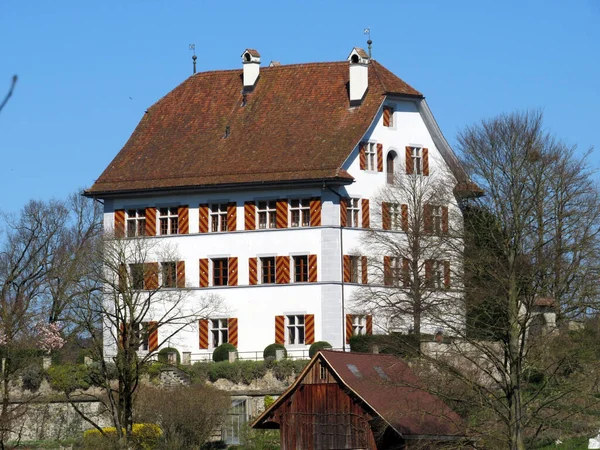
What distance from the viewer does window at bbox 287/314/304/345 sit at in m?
67.0

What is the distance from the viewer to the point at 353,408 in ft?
175

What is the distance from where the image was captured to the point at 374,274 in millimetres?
67812

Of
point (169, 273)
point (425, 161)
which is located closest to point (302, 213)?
point (169, 273)

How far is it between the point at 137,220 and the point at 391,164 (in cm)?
1161

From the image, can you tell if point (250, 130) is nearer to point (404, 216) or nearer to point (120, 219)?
point (120, 219)

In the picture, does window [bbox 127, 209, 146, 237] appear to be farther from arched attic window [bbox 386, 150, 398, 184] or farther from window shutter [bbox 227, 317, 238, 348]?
arched attic window [bbox 386, 150, 398, 184]

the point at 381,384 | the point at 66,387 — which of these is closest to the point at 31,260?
the point at 66,387

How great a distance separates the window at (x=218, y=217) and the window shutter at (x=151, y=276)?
123 inches

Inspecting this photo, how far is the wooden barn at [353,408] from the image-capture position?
1956 inches

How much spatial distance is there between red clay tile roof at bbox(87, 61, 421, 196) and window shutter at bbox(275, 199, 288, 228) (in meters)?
1.14

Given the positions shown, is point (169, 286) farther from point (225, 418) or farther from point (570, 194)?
point (570, 194)

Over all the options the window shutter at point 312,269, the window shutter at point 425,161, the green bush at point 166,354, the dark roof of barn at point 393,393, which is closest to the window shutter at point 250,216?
the window shutter at point 312,269

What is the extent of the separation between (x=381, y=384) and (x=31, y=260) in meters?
34.7

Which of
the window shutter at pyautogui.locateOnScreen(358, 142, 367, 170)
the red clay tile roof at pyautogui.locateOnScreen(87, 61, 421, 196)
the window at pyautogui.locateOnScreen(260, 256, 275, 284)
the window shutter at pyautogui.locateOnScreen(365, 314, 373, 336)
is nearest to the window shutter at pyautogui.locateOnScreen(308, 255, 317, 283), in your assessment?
the window at pyautogui.locateOnScreen(260, 256, 275, 284)
